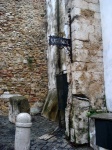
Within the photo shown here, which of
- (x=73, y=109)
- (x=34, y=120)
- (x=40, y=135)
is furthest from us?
(x=34, y=120)

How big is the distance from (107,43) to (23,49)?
16.5ft

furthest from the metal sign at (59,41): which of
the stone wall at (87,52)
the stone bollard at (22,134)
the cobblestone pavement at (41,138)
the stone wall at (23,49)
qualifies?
the stone wall at (23,49)

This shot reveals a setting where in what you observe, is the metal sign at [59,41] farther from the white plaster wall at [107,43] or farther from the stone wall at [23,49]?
the stone wall at [23,49]

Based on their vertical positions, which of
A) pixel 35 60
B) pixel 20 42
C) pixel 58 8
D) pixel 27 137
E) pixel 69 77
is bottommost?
pixel 27 137

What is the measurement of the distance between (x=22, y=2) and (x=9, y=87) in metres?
3.71

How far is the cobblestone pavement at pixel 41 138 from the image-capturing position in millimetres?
5164

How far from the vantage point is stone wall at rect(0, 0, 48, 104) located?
372 inches

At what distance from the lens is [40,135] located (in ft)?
20.4

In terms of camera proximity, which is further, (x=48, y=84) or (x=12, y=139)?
(x=48, y=84)

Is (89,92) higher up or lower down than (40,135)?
higher up

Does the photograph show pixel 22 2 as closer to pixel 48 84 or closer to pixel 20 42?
pixel 20 42

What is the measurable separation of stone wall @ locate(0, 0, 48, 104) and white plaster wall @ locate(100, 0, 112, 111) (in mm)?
4577

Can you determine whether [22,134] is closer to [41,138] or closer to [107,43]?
[41,138]

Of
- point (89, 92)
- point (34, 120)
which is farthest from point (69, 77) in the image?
point (34, 120)
